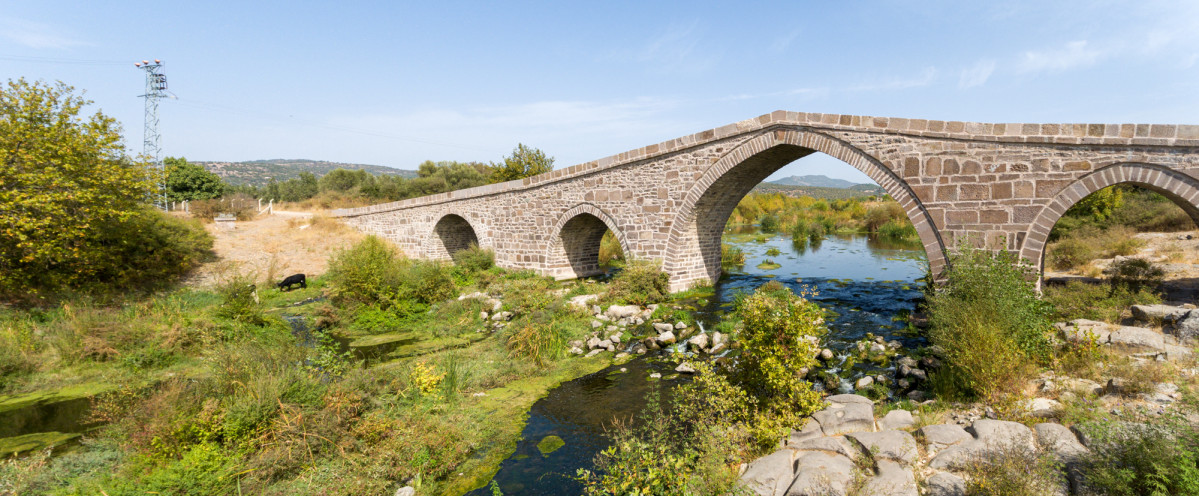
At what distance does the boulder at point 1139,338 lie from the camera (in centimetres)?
595

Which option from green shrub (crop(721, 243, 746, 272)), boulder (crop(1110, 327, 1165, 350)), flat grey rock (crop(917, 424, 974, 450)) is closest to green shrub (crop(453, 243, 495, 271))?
green shrub (crop(721, 243, 746, 272))

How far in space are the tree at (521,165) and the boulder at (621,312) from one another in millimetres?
19430

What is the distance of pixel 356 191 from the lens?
37844mm

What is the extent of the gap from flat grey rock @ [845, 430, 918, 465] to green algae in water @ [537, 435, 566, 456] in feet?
10.7

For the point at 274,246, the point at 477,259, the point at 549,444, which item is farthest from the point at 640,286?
the point at 274,246

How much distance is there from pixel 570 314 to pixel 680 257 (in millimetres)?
4088

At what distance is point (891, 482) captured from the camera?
153 inches

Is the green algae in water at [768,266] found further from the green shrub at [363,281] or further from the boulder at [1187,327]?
the green shrub at [363,281]

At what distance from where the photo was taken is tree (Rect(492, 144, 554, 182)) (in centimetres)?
2973

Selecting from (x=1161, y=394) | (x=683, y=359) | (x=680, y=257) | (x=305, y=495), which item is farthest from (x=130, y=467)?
(x=680, y=257)

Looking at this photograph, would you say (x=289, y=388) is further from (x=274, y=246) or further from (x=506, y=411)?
(x=274, y=246)

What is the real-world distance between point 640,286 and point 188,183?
36346 millimetres

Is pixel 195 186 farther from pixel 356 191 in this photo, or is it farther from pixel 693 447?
pixel 693 447

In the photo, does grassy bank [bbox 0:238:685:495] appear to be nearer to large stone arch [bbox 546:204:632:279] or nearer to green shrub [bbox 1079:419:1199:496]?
large stone arch [bbox 546:204:632:279]
